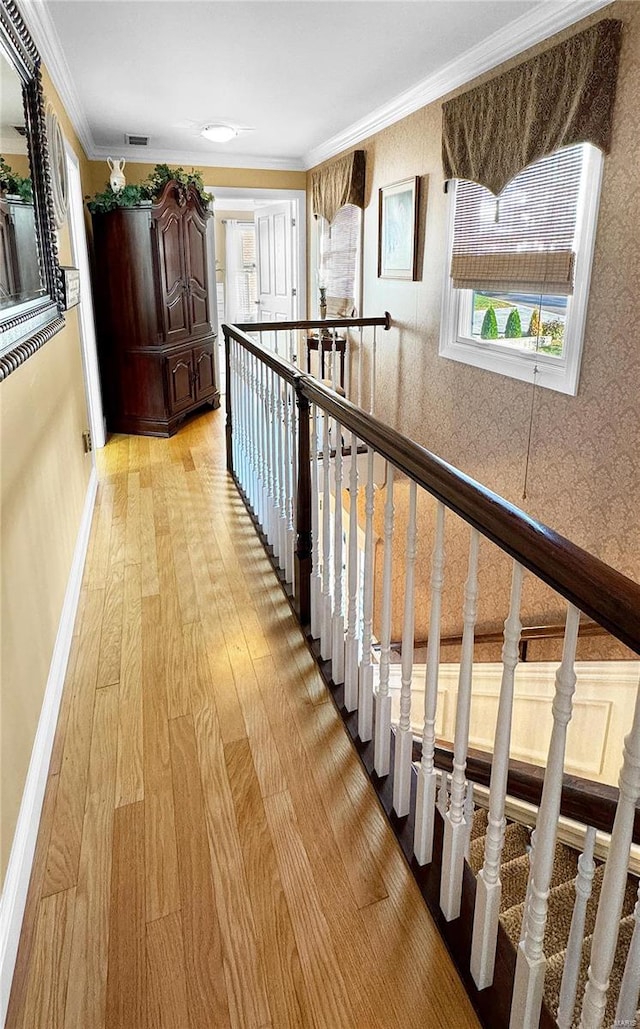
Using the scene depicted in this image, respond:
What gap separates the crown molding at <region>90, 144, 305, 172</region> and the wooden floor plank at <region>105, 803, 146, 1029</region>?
577cm

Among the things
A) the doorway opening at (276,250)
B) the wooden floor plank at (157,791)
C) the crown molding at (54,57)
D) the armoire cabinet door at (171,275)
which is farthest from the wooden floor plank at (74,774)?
the doorway opening at (276,250)

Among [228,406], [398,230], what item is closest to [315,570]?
[228,406]

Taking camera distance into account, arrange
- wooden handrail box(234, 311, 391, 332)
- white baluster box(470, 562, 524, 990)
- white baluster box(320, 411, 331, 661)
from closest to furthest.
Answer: white baluster box(470, 562, 524, 990), white baluster box(320, 411, 331, 661), wooden handrail box(234, 311, 391, 332)

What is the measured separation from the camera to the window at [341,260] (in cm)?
557

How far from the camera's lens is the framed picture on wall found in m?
4.43

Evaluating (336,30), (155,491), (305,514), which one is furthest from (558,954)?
(336,30)

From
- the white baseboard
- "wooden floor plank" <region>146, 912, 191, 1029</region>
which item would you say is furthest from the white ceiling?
"wooden floor plank" <region>146, 912, 191, 1029</region>

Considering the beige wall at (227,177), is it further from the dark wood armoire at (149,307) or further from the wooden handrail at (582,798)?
the wooden handrail at (582,798)

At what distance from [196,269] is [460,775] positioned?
5567 millimetres

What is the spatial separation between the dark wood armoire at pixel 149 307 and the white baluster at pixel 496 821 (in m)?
4.80

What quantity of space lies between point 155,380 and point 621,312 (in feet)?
12.5

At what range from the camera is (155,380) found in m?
5.45

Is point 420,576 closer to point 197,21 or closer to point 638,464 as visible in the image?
point 638,464

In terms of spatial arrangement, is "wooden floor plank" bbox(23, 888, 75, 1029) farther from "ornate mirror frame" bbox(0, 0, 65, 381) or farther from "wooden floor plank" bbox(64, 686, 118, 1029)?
"ornate mirror frame" bbox(0, 0, 65, 381)
